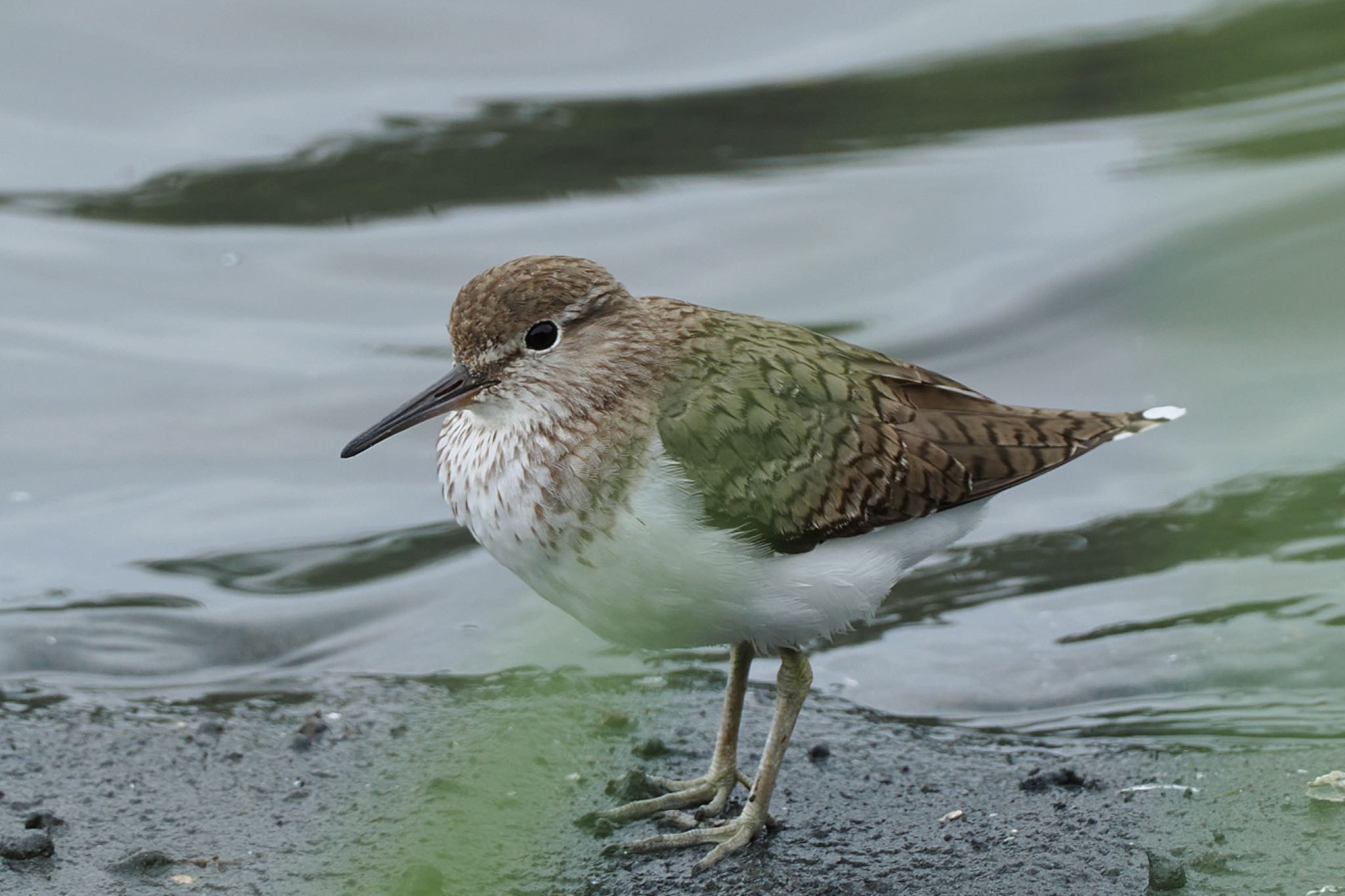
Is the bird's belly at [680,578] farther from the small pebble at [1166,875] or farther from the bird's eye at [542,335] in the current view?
the small pebble at [1166,875]

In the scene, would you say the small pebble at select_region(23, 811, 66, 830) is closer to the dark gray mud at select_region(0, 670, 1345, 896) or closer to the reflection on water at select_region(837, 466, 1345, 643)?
the dark gray mud at select_region(0, 670, 1345, 896)

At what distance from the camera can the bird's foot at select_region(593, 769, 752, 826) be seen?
5.02 meters

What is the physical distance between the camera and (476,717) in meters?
5.57

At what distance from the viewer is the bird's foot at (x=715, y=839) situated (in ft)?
15.8

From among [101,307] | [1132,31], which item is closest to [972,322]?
[1132,31]

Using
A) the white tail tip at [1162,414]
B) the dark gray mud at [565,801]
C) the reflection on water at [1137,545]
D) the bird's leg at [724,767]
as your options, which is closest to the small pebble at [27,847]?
the dark gray mud at [565,801]

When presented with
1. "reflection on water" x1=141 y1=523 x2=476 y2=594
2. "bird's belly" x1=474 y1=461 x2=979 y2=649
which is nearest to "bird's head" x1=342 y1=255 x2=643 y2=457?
"bird's belly" x1=474 y1=461 x2=979 y2=649

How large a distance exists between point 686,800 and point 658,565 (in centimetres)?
110

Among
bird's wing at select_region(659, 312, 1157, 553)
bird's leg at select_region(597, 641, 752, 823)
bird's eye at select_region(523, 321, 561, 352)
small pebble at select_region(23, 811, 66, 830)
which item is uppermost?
bird's eye at select_region(523, 321, 561, 352)

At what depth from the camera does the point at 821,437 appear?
4.88 meters

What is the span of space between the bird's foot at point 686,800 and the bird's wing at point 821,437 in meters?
0.94

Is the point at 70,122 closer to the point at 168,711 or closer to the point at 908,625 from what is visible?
the point at 168,711

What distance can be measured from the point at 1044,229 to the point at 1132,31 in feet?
7.29

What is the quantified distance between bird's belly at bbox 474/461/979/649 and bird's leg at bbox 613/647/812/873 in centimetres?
25
